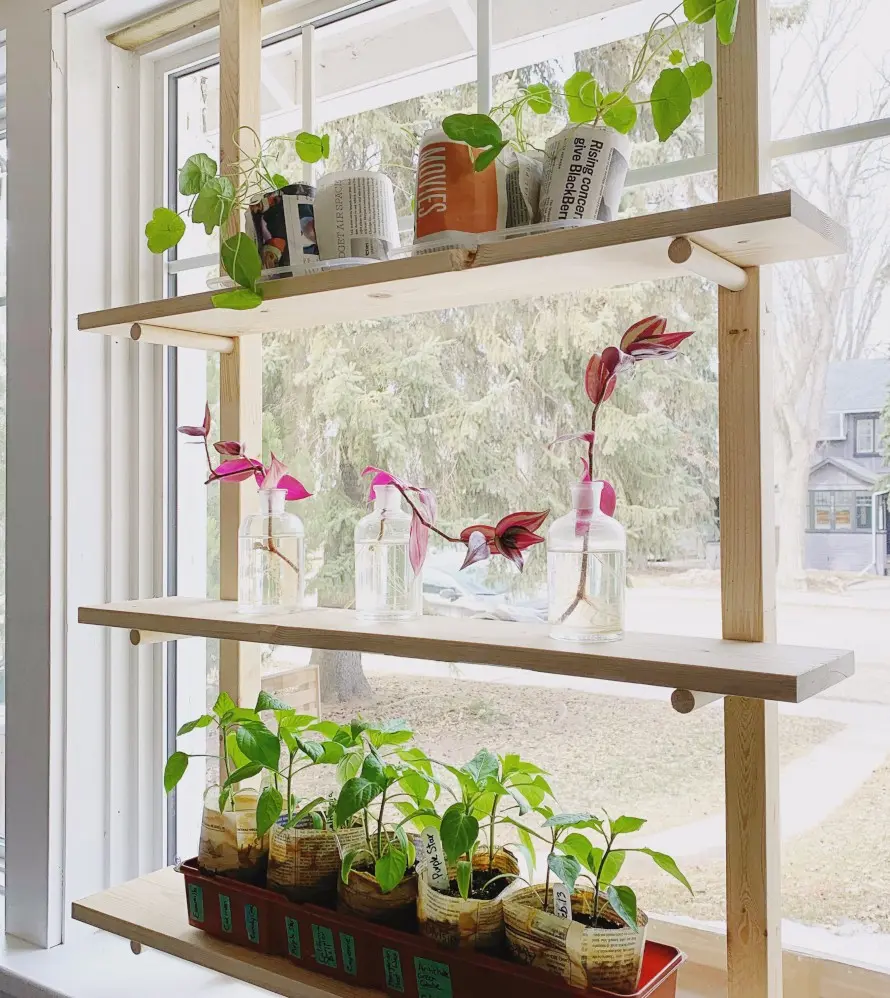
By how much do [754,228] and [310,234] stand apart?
52 cm

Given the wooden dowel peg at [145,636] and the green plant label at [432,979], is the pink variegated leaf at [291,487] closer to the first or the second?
the wooden dowel peg at [145,636]

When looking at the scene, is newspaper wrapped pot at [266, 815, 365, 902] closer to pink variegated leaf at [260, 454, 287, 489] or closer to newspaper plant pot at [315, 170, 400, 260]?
pink variegated leaf at [260, 454, 287, 489]

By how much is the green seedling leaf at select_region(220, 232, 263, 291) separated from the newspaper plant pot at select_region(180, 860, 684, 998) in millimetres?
714

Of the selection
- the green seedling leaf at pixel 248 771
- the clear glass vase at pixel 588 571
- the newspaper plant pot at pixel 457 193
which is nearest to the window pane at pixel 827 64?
the newspaper plant pot at pixel 457 193

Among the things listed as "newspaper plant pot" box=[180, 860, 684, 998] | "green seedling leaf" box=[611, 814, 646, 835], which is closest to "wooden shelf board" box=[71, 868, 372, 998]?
"newspaper plant pot" box=[180, 860, 684, 998]

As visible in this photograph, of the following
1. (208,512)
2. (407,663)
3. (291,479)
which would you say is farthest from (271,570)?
(208,512)

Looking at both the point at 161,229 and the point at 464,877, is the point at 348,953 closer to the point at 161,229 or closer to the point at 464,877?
the point at 464,877

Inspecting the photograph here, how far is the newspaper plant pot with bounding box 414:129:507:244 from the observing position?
97 centimetres

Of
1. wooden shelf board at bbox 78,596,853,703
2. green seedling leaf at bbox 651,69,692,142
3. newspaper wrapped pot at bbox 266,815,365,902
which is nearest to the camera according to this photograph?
wooden shelf board at bbox 78,596,853,703

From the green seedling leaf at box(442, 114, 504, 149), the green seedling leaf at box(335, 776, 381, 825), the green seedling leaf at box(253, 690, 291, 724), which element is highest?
the green seedling leaf at box(442, 114, 504, 149)

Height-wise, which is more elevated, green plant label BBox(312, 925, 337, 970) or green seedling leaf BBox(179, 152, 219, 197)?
green seedling leaf BBox(179, 152, 219, 197)

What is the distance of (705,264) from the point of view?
853mm

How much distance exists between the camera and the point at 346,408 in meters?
1.41

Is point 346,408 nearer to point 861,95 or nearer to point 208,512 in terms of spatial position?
point 208,512
